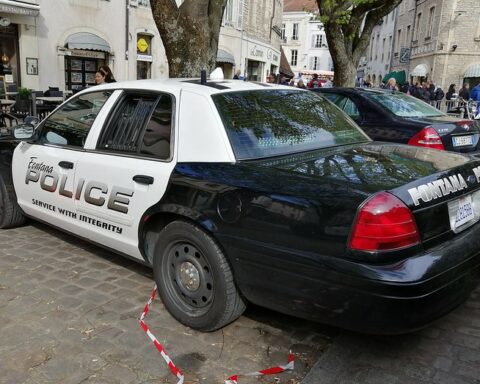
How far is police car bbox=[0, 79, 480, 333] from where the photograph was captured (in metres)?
2.45

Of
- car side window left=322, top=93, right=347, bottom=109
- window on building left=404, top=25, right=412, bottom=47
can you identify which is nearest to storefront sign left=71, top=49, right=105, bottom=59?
car side window left=322, top=93, right=347, bottom=109

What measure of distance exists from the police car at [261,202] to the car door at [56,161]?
0.02 metres

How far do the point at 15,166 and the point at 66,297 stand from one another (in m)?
1.70

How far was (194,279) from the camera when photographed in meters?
3.19

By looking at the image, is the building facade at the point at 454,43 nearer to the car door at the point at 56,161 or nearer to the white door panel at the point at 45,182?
the car door at the point at 56,161

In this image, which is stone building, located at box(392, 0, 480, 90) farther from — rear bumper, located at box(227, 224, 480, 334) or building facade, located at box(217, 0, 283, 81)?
rear bumper, located at box(227, 224, 480, 334)

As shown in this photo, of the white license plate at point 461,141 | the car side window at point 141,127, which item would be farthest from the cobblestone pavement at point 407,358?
the white license plate at point 461,141

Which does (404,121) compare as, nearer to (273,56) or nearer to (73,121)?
(73,121)

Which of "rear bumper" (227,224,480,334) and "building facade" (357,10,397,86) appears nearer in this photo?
"rear bumper" (227,224,480,334)

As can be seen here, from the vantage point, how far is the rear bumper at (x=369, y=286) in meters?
2.39

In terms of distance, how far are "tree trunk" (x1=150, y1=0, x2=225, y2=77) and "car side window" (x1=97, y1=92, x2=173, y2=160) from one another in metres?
3.01

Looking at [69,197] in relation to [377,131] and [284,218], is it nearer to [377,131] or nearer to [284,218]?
[284,218]

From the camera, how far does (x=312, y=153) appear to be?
324 centimetres

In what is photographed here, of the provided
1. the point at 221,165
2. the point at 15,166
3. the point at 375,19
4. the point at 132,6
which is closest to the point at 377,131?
the point at 221,165
